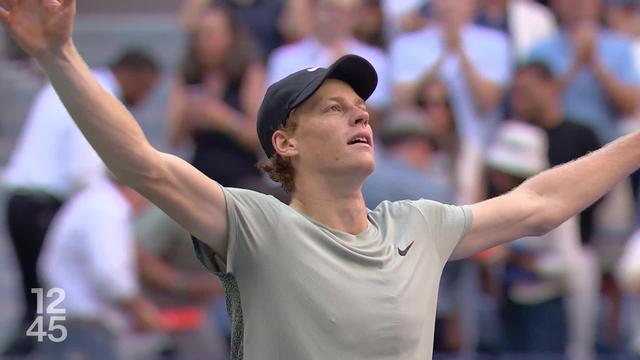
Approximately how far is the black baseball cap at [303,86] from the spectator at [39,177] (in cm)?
399

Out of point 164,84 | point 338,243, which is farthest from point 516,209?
point 164,84

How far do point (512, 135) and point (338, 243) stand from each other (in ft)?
14.3

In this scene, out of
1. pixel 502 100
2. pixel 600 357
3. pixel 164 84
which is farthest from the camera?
pixel 164 84

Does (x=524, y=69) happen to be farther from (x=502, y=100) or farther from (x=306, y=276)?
(x=306, y=276)

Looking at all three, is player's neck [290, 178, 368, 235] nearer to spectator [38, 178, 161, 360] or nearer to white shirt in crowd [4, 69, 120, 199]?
spectator [38, 178, 161, 360]

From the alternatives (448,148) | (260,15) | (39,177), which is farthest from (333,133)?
(260,15)

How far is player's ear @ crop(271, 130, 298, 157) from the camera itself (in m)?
3.45

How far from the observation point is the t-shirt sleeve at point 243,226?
10.3 feet

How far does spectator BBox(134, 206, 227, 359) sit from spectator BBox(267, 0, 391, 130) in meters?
1.06

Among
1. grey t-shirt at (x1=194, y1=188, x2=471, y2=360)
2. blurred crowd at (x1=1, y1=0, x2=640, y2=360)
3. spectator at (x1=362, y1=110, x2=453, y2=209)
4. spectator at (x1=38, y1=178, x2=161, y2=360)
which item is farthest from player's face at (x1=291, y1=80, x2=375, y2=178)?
spectator at (x1=38, y1=178, x2=161, y2=360)

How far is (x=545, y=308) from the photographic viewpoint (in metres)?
7.26

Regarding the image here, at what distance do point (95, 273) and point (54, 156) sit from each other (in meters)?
0.74

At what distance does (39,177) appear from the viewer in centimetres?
747

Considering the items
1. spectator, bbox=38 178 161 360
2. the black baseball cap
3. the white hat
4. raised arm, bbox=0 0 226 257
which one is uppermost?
the white hat
